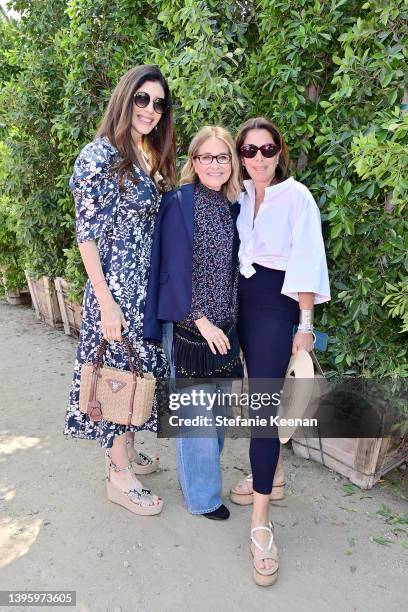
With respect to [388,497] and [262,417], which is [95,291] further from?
[388,497]

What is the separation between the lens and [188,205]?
91.8 inches

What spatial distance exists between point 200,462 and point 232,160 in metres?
1.52

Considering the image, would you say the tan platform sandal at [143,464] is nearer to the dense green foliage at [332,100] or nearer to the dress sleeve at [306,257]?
the dense green foliage at [332,100]

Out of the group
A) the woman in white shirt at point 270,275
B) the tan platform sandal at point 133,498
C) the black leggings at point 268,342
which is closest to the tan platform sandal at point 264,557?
the woman in white shirt at point 270,275

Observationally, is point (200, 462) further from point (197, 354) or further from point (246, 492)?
point (197, 354)

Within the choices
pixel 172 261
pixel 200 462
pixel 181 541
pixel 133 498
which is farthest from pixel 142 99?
pixel 181 541

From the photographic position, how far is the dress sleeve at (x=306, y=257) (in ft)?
7.29

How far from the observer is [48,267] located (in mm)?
5742

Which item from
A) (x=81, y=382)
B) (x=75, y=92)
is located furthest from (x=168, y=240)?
(x=75, y=92)

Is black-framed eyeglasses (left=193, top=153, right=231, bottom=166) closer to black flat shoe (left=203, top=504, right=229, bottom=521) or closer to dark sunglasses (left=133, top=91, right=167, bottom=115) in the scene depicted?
dark sunglasses (left=133, top=91, right=167, bottom=115)

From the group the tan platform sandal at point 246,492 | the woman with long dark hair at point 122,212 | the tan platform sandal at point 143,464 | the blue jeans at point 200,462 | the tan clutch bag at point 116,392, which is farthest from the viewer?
the tan platform sandal at point 143,464

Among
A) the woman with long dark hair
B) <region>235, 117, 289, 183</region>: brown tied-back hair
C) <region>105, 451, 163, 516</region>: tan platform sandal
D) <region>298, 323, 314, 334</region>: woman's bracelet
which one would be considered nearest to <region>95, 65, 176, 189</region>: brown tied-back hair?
the woman with long dark hair

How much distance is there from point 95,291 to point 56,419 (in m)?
1.77

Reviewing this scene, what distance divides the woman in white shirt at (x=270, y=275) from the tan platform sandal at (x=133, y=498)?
0.59 meters
